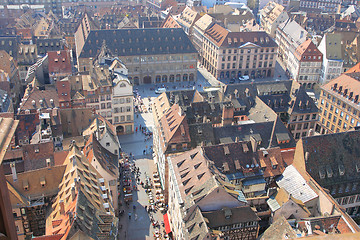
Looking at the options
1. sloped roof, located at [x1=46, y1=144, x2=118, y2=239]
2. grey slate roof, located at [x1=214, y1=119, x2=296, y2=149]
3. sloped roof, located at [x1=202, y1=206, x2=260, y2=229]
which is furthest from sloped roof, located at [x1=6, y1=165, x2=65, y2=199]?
grey slate roof, located at [x1=214, y1=119, x2=296, y2=149]

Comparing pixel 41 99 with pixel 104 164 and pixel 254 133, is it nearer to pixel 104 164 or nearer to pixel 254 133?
pixel 104 164

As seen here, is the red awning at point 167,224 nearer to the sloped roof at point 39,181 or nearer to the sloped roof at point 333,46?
the sloped roof at point 39,181

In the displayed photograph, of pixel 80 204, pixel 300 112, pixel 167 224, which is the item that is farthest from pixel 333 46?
pixel 80 204

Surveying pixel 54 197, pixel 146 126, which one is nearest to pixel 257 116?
pixel 146 126

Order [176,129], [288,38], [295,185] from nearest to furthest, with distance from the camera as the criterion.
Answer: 1. [295,185]
2. [176,129]
3. [288,38]

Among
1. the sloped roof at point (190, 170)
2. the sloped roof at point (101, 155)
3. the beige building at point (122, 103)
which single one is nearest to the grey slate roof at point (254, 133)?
the sloped roof at point (190, 170)

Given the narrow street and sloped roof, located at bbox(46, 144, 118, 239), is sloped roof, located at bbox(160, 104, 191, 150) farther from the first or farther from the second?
sloped roof, located at bbox(46, 144, 118, 239)

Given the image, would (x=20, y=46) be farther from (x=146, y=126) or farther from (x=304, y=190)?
(x=304, y=190)
